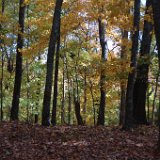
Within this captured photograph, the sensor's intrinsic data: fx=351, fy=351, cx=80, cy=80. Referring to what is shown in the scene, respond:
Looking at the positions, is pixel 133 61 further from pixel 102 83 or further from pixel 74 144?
pixel 102 83

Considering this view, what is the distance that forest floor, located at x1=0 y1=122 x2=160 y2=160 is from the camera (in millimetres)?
9422

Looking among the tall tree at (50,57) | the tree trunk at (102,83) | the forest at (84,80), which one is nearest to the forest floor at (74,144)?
the forest at (84,80)

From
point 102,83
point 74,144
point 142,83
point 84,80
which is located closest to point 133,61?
point 142,83

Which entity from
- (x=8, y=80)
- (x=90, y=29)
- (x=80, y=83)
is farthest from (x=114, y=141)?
(x=8, y=80)

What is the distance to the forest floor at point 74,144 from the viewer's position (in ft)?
30.9

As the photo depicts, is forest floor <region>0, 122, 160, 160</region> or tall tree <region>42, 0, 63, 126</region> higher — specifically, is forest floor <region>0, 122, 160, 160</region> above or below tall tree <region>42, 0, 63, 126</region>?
below

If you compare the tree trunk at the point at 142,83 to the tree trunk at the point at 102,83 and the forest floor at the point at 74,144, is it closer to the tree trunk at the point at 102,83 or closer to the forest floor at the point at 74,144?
the forest floor at the point at 74,144

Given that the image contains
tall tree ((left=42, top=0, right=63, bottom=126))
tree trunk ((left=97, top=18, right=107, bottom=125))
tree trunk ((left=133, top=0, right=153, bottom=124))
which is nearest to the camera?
tall tree ((left=42, top=0, right=63, bottom=126))

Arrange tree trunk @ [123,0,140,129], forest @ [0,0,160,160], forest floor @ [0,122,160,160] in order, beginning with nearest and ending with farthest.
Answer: forest floor @ [0,122,160,160] < forest @ [0,0,160,160] < tree trunk @ [123,0,140,129]

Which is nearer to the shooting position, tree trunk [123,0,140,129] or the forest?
the forest

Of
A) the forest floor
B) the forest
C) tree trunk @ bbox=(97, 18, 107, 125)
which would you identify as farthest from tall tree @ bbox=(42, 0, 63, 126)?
tree trunk @ bbox=(97, 18, 107, 125)

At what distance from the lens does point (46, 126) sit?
13922mm

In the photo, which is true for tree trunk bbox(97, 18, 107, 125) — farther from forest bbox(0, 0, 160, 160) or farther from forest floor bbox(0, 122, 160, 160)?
forest floor bbox(0, 122, 160, 160)

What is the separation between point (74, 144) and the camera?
10.5m
